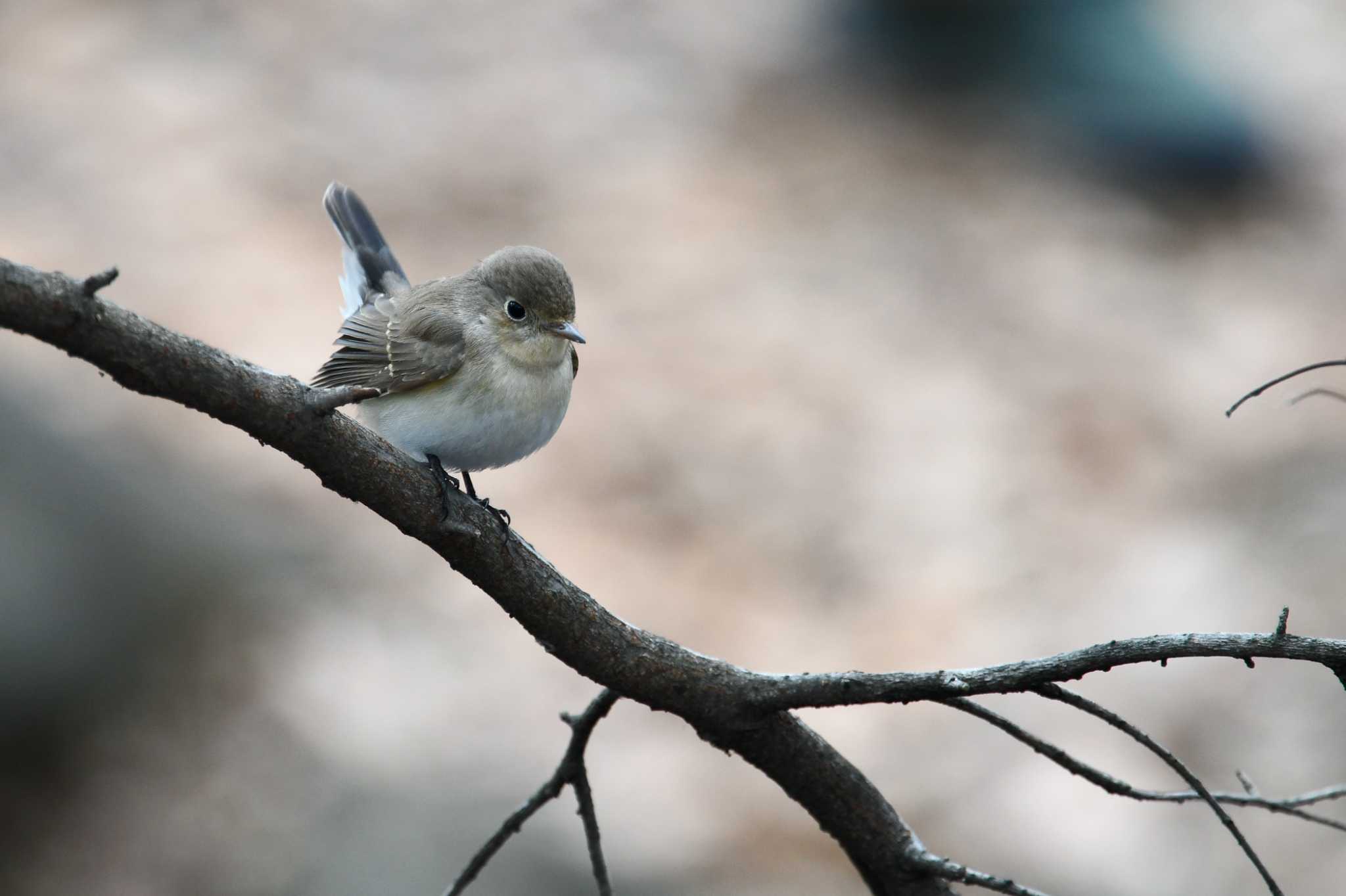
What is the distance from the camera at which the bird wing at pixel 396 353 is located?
3342 mm

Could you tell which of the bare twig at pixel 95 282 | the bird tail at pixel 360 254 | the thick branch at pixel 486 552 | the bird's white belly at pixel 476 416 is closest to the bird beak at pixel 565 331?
the bird's white belly at pixel 476 416

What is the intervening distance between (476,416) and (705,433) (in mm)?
5317

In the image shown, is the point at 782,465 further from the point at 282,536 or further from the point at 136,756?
the point at 136,756

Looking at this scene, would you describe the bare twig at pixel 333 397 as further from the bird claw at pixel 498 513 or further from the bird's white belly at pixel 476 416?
the bird's white belly at pixel 476 416

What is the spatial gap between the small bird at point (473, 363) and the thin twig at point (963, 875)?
126 cm

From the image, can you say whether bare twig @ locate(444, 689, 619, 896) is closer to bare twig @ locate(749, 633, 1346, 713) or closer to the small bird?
bare twig @ locate(749, 633, 1346, 713)

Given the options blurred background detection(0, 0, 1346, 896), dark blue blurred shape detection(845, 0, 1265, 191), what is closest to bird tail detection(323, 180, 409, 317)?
blurred background detection(0, 0, 1346, 896)

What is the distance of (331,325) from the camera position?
8.45 meters

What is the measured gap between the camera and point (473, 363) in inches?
133

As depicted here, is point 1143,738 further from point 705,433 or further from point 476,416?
point 705,433

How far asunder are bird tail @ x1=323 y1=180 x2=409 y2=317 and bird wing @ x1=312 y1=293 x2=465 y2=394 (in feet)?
1.94

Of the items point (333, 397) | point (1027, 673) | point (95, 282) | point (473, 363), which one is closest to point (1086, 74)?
point (473, 363)

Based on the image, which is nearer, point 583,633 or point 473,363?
point 583,633

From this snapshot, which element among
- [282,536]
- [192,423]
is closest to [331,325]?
[192,423]
